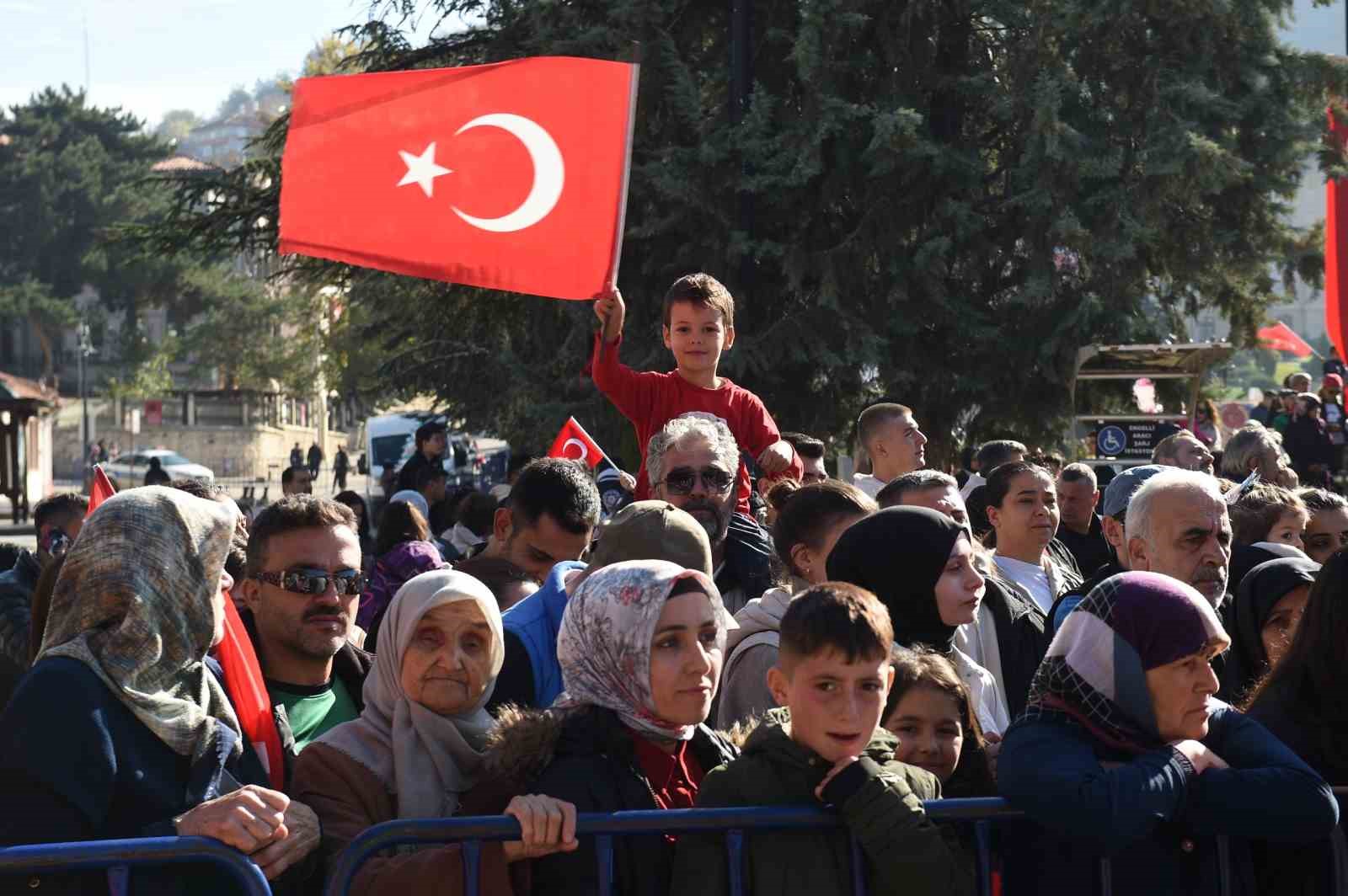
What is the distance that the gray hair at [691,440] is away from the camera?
20.4ft

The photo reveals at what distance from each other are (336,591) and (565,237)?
402cm

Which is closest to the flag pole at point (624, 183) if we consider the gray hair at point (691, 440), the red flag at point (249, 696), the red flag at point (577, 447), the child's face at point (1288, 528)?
the red flag at point (577, 447)

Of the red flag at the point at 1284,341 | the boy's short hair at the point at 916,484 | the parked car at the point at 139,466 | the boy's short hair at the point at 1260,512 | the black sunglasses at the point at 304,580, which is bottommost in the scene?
the black sunglasses at the point at 304,580

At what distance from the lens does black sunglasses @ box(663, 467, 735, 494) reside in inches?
242

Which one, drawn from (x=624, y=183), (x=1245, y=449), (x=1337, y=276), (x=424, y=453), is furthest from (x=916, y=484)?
(x=1337, y=276)

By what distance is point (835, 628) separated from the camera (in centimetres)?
394

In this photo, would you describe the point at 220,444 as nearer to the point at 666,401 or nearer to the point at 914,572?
the point at 666,401

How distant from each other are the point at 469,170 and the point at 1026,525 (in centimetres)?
323

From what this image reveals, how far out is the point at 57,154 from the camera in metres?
86.8

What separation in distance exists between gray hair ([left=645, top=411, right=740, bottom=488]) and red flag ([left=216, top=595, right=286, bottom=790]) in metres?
2.09

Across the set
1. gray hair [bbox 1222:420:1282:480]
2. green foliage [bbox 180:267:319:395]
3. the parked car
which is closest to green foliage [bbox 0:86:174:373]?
green foliage [bbox 180:267:319:395]

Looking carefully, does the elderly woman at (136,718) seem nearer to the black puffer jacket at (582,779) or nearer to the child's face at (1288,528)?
the black puffer jacket at (582,779)

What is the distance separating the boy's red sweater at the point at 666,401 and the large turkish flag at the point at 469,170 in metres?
1.24

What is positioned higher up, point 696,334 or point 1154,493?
point 696,334
